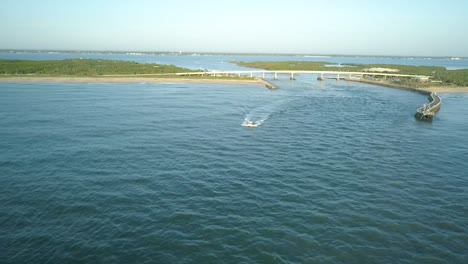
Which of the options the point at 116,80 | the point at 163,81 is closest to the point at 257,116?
the point at 163,81

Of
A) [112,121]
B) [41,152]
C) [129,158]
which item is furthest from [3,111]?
[129,158]

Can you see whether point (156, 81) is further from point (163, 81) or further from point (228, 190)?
point (228, 190)

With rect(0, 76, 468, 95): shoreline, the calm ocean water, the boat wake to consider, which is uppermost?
rect(0, 76, 468, 95): shoreline

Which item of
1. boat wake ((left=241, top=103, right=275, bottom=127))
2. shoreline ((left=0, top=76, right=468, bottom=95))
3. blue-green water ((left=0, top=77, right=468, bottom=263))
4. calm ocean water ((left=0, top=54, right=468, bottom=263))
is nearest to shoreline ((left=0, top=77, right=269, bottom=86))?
shoreline ((left=0, top=76, right=468, bottom=95))

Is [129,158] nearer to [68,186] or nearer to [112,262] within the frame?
[68,186]

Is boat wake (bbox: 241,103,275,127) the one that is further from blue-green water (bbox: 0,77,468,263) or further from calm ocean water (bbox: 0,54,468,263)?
blue-green water (bbox: 0,77,468,263)

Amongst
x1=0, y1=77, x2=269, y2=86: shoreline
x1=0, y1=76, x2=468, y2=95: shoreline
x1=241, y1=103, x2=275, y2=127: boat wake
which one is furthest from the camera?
x1=0, y1=77, x2=269, y2=86: shoreline

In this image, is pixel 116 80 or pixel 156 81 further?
pixel 156 81
